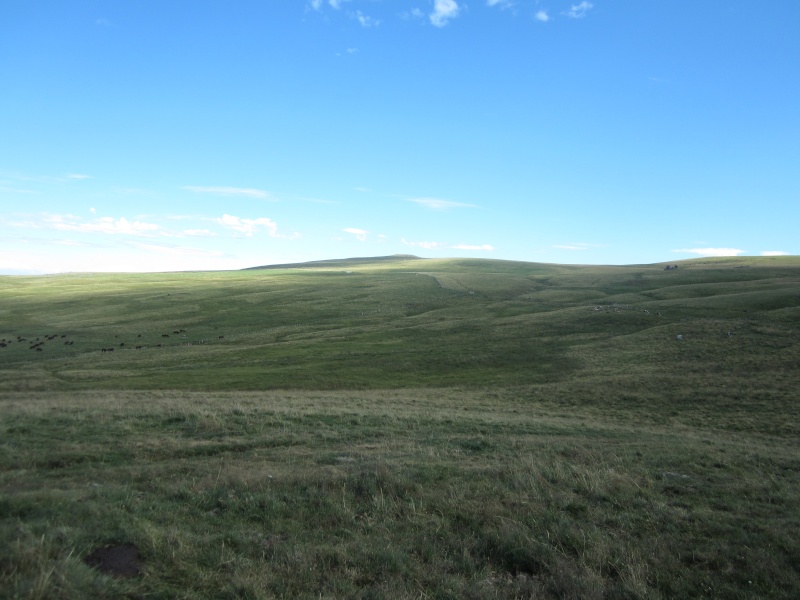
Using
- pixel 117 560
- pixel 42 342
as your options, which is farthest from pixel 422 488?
pixel 42 342

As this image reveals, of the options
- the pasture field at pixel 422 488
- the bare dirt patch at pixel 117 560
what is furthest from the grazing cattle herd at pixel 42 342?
the bare dirt patch at pixel 117 560

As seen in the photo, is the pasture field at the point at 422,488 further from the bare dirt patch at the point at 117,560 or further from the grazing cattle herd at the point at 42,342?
the grazing cattle herd at the point at 42,342

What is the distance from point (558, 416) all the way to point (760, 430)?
1029 centimetres

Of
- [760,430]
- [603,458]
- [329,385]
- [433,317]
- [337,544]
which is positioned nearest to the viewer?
[337,544]

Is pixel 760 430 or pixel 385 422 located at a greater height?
pixel 385 422

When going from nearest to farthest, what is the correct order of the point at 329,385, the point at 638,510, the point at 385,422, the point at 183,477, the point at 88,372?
the point at 638,510
the point at 183,477
the point at 385,422
the point at 329,385
the point at 88,372

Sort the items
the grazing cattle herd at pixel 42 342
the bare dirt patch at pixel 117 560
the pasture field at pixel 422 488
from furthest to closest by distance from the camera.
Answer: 1. the grazing cattle herd at pixel 42 342
2. the pasture field at pixel 422 488
3. the bare dirt patch at pixel 117 560

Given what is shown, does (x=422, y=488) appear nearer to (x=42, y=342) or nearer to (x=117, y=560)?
(x=117, y=560)

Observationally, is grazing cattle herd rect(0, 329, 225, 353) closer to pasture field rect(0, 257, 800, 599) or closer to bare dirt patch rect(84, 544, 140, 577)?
pasture field rect(0, 257, 800, 599)

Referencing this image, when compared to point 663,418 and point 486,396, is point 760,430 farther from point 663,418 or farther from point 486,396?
point 486,396

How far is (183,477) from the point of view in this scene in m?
11.0

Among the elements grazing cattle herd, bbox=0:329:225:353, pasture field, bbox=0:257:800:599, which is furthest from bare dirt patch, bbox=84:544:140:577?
grazing cattle herd, bbox=0:329:225:353

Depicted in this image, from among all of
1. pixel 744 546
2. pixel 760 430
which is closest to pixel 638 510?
pixel 744 546

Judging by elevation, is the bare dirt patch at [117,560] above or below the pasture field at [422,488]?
above
